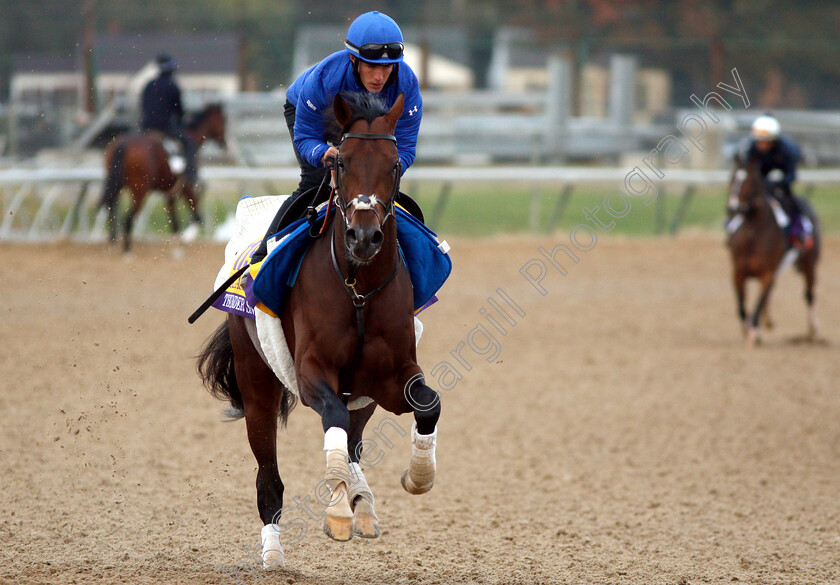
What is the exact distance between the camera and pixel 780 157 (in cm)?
1182

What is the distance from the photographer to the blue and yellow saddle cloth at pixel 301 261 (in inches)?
173

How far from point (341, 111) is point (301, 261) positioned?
2.61ft

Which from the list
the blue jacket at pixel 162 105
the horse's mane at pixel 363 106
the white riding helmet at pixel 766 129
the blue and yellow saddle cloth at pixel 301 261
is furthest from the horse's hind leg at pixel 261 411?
the blue jacket at pixel 162 105

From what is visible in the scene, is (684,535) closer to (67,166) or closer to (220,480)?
(220,480)

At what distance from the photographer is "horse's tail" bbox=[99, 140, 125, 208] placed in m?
14.6

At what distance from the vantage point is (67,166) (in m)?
17.8

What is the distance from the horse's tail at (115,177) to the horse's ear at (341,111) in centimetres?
1139

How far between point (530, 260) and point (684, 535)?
1111 cm

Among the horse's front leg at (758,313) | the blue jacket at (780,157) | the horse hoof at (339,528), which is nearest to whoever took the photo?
the horse hoof at (339,528)

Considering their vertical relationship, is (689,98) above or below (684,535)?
above

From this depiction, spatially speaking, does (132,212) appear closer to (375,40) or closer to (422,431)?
(375,40)

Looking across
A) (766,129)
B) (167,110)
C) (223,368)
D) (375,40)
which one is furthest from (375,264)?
(167,110)

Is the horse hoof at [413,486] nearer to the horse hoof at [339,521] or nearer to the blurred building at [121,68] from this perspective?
the horse hoof at [339,521]

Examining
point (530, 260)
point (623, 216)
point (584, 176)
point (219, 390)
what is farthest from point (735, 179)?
point (623, 216)
